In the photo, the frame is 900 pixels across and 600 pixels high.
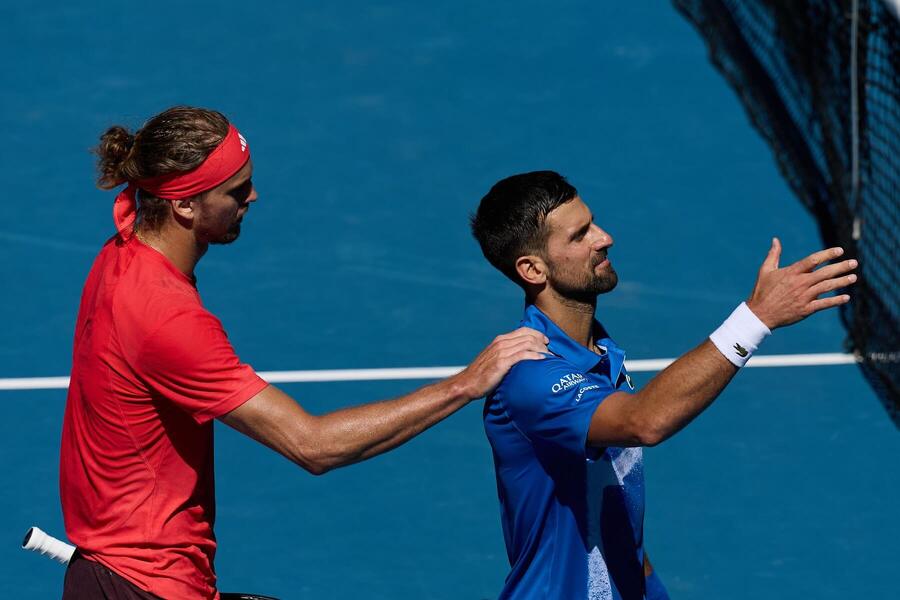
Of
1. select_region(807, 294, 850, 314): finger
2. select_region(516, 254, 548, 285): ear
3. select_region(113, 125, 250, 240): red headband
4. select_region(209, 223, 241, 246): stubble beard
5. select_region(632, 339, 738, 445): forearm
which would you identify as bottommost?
select_region(632, 339, 738, 445): forearm

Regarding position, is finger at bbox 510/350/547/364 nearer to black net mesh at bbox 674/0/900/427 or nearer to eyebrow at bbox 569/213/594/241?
eyebrow at bbox 569/213/594/241

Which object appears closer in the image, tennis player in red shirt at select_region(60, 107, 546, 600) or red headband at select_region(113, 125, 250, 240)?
tennis player in red shirt at select_region(60, 107, 546, 600)

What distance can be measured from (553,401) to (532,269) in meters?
0.60

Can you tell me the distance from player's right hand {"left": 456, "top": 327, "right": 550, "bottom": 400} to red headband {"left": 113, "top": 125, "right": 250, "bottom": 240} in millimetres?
953

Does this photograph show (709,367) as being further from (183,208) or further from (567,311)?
(183,208)

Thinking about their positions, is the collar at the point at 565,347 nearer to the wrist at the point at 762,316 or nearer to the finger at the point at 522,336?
the finger at the point at 522,336

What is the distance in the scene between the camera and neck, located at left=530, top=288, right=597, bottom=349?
519cm

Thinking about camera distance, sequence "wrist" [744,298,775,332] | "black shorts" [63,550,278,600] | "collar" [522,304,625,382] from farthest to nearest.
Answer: "collar" [522,304,625,382] < "black shorts" [63,550,278,600] < "wrist" [744,298,775,332]

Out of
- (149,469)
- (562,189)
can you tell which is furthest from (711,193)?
(149,469)

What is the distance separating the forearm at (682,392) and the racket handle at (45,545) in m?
1.90

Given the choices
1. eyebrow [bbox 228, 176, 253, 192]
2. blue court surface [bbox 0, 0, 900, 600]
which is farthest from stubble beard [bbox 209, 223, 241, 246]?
blue court surface [bbox 0, 0, 900, 600]

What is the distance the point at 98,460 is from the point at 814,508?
4.17 m

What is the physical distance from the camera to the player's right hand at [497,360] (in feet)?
15.4

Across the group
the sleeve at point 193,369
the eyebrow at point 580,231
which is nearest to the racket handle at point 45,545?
the sleeve at point 193,369
